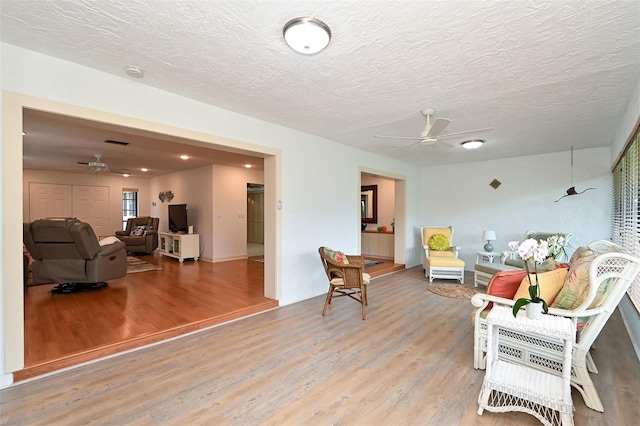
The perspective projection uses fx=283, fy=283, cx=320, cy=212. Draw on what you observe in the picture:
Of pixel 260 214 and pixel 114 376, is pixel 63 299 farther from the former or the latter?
pixel 260 214

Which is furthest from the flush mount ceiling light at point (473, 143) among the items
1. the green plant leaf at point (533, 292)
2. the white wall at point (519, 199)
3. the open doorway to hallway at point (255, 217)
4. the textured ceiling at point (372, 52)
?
the open doorway to hallway at point (255, 217)

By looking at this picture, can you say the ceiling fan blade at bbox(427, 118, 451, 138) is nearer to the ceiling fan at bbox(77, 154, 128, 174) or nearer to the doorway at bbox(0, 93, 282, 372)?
the doorway at bbox(0, 93, 282, 372)

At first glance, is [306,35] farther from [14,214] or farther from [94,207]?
[94,207]

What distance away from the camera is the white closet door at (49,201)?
7.88 meters

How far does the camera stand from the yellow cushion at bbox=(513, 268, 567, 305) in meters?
2.14

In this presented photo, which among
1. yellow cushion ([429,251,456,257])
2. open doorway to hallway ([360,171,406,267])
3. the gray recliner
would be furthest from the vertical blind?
the gray recliner

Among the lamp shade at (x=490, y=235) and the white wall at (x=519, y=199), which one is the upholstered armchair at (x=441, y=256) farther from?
the white wall at (x=519, y=199)

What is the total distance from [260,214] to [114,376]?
8920 mm

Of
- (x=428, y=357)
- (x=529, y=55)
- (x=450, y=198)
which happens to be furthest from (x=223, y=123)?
(x=450, y=198)

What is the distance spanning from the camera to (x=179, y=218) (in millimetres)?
7520

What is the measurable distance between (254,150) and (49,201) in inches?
326

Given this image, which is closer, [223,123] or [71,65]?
[71,65]

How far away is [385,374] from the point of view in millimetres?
2309

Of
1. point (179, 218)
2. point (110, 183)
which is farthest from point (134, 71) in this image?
point (110, 183)
